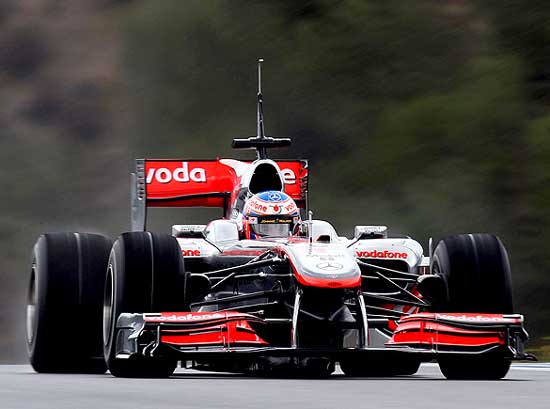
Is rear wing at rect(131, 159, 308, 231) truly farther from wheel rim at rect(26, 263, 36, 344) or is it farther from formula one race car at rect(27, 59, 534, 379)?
wheel rim at rect(26, 263, 36, 344)

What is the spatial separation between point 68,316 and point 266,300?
1949 millimetres

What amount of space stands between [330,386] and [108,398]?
199 cm

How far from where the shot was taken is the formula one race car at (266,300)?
513 inches

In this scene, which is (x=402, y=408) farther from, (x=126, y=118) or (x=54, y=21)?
(x=54, y=21)

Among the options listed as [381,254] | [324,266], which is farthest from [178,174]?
[324,266]

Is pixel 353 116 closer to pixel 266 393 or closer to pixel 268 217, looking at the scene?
pixel 268 217

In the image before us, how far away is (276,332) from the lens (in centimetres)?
1415

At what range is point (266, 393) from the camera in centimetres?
1035

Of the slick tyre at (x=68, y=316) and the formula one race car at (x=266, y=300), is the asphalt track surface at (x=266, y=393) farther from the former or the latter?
Result: the slick tyre at (x=68, y=316)

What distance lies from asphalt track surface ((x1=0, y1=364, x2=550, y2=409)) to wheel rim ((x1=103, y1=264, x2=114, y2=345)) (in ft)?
2.96

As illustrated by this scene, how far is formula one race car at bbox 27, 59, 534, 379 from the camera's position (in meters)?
13.0

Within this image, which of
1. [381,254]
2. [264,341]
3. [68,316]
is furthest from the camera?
[381,254]

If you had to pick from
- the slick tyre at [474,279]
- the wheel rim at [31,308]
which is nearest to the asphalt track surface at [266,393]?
the slick tyre at [474,279]

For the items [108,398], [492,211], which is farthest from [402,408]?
[492,211]
